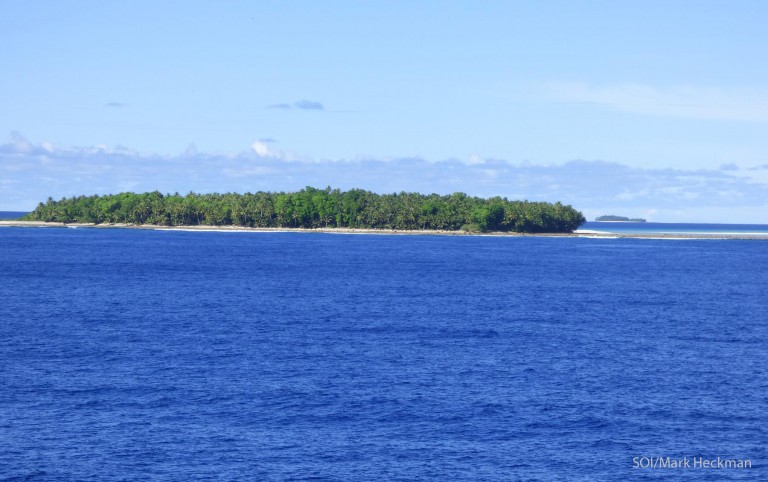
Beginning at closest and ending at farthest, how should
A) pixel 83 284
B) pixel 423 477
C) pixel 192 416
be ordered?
pixel 423 477, pixel 192 416, pixel 83 284

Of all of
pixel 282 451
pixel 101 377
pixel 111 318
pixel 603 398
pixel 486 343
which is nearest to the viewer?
pixel 282 451

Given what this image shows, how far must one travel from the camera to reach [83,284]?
125 metres

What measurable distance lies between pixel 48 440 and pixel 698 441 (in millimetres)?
33320

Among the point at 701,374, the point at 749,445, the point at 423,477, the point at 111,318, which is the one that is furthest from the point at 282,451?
the point at 111,318

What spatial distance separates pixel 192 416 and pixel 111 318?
42475 millimetres

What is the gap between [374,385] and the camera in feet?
192

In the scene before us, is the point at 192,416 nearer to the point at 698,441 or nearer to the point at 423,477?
the point at 423,477

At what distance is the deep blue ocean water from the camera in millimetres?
43906

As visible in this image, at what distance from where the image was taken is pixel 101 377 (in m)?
59.8

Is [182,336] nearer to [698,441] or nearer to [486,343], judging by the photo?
[486,343]

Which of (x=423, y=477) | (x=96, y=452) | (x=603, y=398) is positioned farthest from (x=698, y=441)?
(x=96, y=452)

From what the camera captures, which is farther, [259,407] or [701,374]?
[701,374]

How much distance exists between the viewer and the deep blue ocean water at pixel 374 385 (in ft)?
144

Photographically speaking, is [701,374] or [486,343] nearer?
[701,374]
